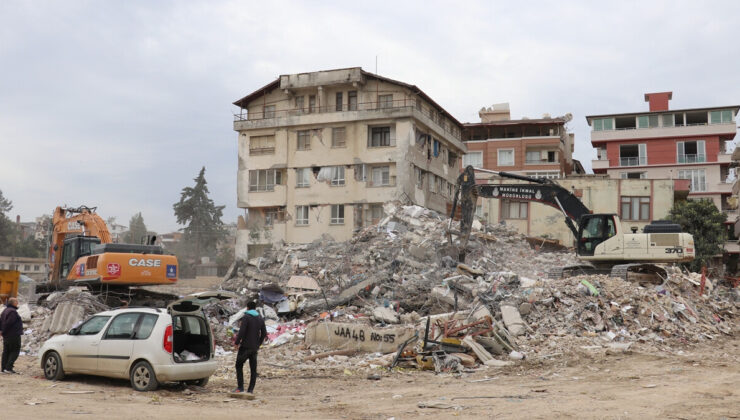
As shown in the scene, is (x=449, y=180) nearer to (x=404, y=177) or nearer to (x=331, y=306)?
(x=404, y=177)

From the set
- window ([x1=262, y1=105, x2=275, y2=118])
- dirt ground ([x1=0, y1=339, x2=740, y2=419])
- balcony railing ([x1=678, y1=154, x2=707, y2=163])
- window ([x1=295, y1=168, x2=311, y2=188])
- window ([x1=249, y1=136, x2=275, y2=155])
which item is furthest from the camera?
balcony railing ([x1=678, y1=154, x2=707, y2=163])

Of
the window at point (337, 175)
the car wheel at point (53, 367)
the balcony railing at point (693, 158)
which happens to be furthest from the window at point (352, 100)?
the balcony railing at point (693, 158)

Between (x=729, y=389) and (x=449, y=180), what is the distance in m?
36.6

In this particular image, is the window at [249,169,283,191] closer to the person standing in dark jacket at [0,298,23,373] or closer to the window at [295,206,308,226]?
the window at [295,206,308,226]

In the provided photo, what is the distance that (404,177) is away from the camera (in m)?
38.2

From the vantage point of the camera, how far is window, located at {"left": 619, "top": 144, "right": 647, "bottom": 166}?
55.7 m

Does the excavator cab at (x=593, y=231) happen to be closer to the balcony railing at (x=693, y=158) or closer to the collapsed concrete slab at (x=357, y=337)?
the collapsed concrete slab at (x=357, y=337)

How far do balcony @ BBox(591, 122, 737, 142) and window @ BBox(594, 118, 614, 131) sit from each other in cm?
46

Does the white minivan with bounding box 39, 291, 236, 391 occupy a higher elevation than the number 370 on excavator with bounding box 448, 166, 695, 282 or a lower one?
lower

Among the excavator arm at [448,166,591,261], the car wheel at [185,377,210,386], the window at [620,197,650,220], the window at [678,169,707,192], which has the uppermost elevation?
the window at [678,169,707,192]

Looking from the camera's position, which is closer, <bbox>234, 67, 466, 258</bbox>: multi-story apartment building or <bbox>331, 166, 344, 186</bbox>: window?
<bbox>234, 67, 466, 258</bbox>: multi-story apartment building

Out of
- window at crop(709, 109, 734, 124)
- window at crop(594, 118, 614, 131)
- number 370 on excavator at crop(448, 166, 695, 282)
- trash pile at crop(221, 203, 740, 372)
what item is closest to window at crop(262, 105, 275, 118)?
A: trash pile at crop(221, 203, 740, 372)

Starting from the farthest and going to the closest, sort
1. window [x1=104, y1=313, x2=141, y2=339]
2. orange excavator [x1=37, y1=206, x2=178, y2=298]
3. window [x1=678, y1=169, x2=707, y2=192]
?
window [x1=678, y1=169, x2=707, y2=192], orange excavator [x1=37, y1=206, x2=178, y2=298], window [x1=104, y1=313, x2=141, y2=339]

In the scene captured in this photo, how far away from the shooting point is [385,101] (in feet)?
131
